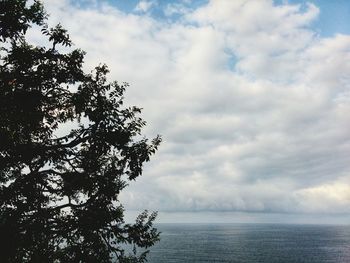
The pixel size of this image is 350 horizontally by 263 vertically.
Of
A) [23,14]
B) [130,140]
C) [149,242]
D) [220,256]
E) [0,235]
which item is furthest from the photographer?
[220,256]

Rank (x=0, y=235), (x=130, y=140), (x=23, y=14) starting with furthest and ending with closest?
(x=130, y=140), (x=23, y=14), (x=0, y=235)

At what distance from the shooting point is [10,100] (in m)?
11.0

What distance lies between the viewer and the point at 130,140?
12.7m

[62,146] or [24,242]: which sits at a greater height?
[62,146]

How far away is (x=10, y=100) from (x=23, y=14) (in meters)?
2.99

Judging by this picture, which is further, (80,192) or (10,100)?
(80,192)

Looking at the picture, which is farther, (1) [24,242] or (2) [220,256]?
(2) [220,256]

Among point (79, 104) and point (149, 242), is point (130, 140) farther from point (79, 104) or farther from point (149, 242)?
point (149, 242)

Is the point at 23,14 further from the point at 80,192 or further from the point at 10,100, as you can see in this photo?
the point at 80,192

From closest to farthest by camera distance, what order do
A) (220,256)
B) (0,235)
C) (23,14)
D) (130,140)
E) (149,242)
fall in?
1. (0,235)
2. (23,14)
3. (130,140)
4. (149,242)
5. (220,256)

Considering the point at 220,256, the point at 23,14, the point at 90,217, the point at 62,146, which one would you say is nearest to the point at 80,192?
the point at 90,217

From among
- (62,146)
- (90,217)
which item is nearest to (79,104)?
(62,146)

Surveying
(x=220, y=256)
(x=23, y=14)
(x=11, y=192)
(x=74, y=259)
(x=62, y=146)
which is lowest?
(x=220, y=256)

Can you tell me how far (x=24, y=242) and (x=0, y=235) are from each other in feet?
2.67
